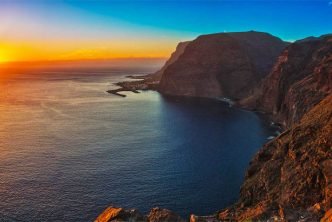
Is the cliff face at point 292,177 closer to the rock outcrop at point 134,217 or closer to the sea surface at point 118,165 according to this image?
the rock outcrop at point 134,217

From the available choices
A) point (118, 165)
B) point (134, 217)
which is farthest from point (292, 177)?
point (118, 165)

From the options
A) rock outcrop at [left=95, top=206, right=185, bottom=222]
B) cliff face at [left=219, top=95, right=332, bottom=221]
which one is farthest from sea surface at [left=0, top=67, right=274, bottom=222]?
rock outcrop at [left=95, top=206, right=185, bottom=222]

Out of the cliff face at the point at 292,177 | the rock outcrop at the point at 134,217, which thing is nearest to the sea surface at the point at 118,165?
the cliff face at the point at 292,177

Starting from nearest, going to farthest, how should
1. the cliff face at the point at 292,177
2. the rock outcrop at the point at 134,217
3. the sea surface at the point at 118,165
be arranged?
the rock outcrop at the point at 134,217 → the cliff face at the point at 292,177 → the sea surface at the point at 118,165

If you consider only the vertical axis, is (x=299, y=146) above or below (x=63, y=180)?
above

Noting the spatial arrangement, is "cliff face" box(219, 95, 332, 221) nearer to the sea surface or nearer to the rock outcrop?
the rock outcrop

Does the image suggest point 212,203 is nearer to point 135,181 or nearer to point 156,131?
point 135,181

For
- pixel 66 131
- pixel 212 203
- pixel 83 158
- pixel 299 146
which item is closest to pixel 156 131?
pixel 66 131

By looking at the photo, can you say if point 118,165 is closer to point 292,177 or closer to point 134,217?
point 292,177
